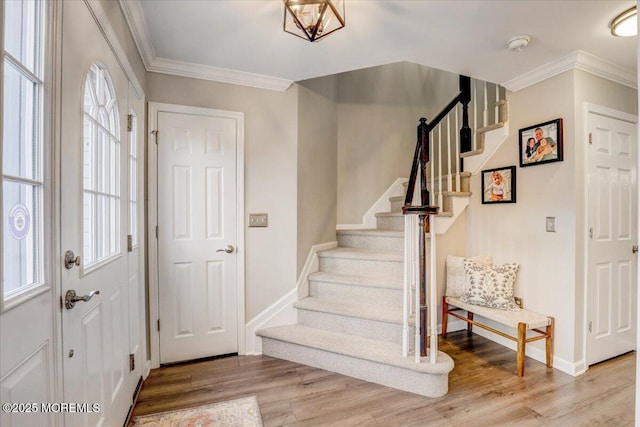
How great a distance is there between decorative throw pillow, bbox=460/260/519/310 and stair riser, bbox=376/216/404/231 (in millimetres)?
919

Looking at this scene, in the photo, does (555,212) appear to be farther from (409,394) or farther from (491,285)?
(409,394)

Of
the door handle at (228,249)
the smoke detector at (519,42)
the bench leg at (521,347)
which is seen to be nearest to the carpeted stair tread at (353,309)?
the door handle at (228,249)

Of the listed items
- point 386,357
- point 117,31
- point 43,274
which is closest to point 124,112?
point 117,31

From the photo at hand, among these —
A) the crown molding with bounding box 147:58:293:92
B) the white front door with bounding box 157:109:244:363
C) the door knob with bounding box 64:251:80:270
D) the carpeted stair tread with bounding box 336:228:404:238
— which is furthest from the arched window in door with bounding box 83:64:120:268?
the carpeted stair tread with bounding box 336:228:404:238

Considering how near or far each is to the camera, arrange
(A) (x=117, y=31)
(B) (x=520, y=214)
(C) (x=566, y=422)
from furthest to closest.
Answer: (B) (x=520, y=214) < (C) (x=566, y=422) < (A) (x=117, y=31)

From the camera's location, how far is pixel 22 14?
0.88m

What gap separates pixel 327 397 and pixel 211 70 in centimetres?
255

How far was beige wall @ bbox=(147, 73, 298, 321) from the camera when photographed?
8.78 ft

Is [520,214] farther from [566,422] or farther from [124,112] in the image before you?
[124,112]

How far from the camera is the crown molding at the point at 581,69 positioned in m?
2.31

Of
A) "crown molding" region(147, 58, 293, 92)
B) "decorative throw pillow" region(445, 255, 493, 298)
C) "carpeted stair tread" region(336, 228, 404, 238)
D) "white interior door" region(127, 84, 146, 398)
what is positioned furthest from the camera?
"carpeted stair tread" region(336, 228, 404, 238)

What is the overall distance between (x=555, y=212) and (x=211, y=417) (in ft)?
9.21

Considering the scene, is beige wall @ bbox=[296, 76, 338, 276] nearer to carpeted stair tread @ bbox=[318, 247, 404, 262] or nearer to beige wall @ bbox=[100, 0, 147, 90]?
carpeted stair tread @ bbox=[318, 247, 404, 262]

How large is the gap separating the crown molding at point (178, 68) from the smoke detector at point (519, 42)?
1.66m
